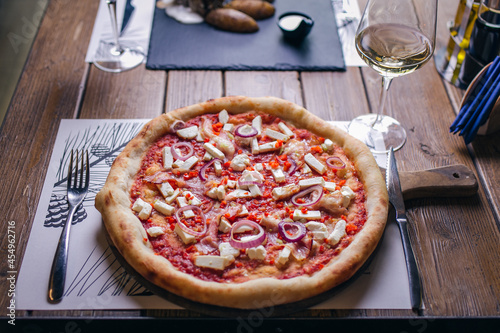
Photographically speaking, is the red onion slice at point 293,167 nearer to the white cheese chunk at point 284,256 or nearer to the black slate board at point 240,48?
the white cheese chunk at point 284,256

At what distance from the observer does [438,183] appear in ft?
9.04

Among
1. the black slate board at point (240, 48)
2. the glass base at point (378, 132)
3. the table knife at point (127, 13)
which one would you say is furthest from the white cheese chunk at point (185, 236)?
the table knife at point (127, 13)

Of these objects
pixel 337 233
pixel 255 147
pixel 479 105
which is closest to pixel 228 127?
pixel 255 147

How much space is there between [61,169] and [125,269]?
0.87 meters

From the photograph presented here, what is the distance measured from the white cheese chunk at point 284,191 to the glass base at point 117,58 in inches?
65.8

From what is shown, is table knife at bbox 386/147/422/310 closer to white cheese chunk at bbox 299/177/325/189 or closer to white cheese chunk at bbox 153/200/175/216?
white cheese chunk at bbox 299/177/325/189

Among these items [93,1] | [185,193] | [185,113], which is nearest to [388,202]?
[185,193]

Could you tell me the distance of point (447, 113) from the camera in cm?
338

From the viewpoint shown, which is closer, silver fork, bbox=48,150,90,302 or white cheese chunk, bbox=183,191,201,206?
silver fork, bbox=48,150,90,302

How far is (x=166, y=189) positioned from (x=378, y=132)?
1385 millimetres

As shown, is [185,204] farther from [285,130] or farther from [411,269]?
[411,269]

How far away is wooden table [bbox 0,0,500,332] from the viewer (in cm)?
231

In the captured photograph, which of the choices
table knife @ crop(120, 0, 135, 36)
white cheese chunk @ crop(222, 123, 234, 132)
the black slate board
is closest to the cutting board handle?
white cheese chunk @ crop(222, 123, 234, 132)

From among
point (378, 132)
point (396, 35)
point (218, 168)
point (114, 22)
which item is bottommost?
point (378, 132)
